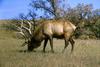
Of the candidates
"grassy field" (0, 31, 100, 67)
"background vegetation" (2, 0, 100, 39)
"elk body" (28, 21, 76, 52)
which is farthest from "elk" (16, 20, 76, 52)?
"background vegetation" (2, 0, 100, 39)

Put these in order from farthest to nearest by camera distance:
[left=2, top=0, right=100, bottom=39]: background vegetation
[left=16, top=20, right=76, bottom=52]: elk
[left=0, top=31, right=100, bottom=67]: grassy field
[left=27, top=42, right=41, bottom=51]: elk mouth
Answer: [left=2, top=0, right=100, bottom=39]: background vegetation, [left=27, top=42, right=41, bottom=51]: elk mouth, [left=16, top=20, right=76, bottom=52]: elk, [left=0, top=31, right=100, bottom=67]: grassy field

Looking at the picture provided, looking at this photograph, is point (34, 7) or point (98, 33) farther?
point (34, 7)

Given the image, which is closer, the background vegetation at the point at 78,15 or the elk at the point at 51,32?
the elk at the point at 51,32

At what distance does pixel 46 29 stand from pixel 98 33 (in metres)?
46.1

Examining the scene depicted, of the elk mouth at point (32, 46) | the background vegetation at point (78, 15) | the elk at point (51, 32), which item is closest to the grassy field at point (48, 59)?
the elk mouth at point (32, 46)

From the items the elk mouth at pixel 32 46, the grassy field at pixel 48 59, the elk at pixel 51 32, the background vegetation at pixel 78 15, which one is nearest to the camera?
the grassy field at pixel 48 59

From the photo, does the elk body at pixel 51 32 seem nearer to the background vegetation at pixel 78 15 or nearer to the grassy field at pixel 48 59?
the grassy field at pixel 48 59

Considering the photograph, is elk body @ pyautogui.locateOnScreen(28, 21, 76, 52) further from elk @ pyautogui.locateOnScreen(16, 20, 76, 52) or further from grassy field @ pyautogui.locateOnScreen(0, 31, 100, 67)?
grassy field @ pyautogui.locateOnScreen(0, 31, 100, 67)

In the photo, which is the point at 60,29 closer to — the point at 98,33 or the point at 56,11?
the point at 98,33

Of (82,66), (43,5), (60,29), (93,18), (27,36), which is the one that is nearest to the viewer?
(82,66)

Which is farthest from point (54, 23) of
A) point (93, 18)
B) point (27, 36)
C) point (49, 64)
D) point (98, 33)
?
point (93, 18)

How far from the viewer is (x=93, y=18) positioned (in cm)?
6931

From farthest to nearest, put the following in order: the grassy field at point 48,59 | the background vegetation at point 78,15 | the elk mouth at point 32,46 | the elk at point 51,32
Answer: the background vegetation at point 78,15 → the elk mouth at point 32,46 → the elk at point 51,32 → the grassy field at point 48,59

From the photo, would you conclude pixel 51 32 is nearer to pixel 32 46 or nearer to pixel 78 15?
pixel 32 46
